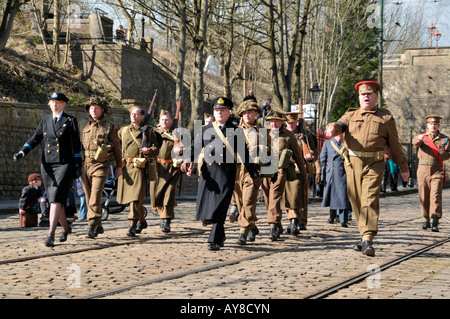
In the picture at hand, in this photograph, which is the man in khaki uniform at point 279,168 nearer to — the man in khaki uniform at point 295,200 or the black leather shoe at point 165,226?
the man in khaki uniform at point 295,200

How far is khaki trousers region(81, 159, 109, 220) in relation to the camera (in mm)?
10398

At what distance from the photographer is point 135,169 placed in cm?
1134

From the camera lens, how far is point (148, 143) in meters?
11.4

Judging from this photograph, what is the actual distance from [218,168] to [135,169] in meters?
1.84

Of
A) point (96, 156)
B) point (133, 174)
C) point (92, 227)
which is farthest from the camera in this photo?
point (133, 174)

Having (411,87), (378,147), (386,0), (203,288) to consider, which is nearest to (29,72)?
(378,147)

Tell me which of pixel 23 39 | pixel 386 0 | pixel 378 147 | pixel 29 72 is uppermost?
pixel 386 0

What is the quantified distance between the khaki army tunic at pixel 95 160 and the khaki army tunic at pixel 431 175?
17.2ft

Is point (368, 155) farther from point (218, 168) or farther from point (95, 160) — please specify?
point (95, 160)

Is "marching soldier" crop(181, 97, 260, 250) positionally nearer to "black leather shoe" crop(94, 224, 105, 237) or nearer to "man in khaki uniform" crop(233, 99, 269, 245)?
"man in khaki uniform" crop(233, 99, 269, 245)

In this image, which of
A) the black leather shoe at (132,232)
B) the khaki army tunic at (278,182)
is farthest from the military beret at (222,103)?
the black leather shoe at (132,232)

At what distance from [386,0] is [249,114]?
41651 mm

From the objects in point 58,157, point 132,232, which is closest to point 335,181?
point 132,232

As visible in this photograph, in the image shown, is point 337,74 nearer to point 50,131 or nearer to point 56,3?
point 56,3
